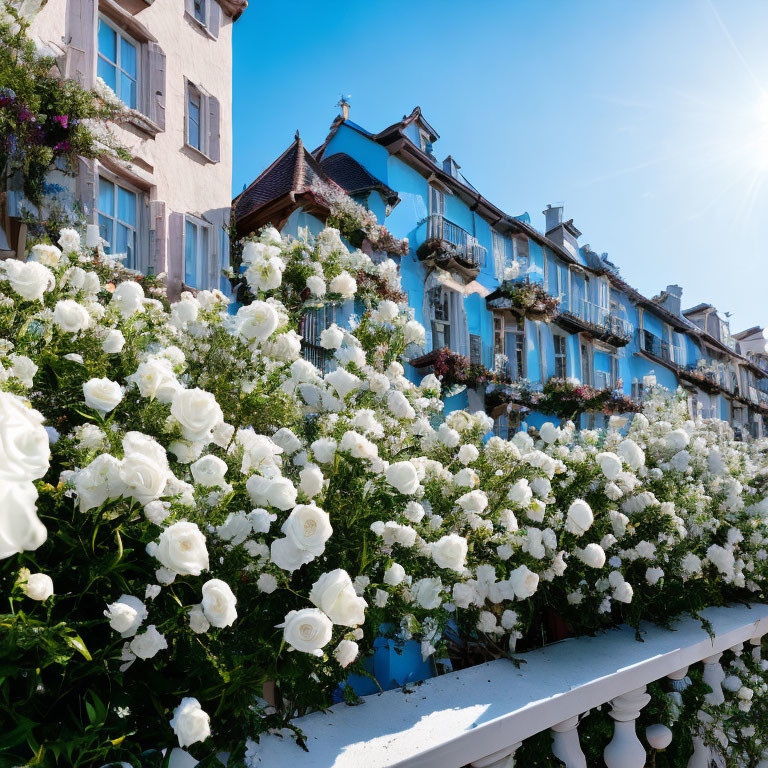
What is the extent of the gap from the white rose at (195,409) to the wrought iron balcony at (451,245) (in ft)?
37.6

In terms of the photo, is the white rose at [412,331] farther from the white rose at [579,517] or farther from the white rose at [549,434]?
the white rose at [579,517]

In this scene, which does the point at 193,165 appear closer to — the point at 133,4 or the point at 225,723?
the point at 133,4

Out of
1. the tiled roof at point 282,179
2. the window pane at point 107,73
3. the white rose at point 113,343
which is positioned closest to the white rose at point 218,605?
the white rose at point 113,343

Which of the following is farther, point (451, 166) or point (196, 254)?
point (451, 166)

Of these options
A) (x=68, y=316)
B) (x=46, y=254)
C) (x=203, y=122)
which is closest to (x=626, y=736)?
(x=68, y=316)

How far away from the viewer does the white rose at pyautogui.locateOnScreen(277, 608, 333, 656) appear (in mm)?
1193

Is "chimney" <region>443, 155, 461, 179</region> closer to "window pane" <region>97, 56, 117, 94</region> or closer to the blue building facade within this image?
the blue building facade

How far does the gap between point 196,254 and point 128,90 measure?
226 centimetres

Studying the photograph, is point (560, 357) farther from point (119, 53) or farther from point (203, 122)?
point (119, 53)

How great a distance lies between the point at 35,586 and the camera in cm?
102

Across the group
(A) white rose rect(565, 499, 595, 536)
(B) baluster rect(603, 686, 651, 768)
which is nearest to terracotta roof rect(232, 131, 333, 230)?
(A) white rose rect(565, 499, 595, 536)

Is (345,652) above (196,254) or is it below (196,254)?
below

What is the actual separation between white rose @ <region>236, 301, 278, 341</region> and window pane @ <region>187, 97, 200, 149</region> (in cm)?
775

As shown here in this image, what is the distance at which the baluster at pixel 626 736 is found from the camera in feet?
6.57
